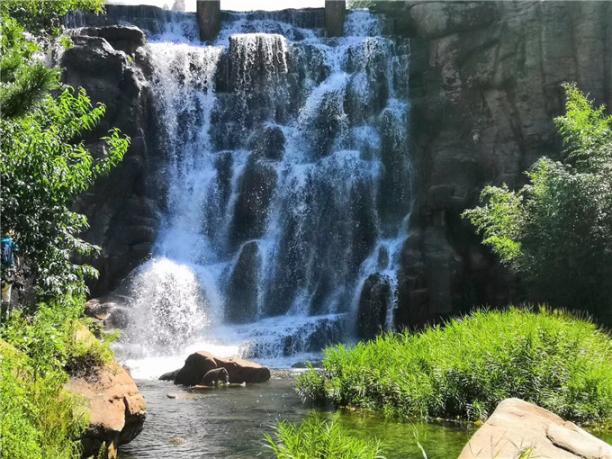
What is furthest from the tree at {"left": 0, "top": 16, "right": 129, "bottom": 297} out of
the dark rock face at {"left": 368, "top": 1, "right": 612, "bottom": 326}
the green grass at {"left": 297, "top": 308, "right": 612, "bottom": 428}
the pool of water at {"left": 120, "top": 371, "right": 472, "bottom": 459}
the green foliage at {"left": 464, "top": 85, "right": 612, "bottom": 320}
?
the dark rock face at {"left": 368, "top": 1, "right": 612, "bottom": 326}

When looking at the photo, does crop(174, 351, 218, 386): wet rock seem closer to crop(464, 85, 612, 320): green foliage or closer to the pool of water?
the pool of water

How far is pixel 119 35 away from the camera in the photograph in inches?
1277

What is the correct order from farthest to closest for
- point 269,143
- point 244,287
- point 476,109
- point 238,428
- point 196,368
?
point 269,143 → point 476,109 → point 244,287 → point 196,368 → point 238,428

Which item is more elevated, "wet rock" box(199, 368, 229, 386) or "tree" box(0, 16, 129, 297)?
"tree" box(0, 16, 129, 297)

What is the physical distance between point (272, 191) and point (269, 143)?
270cm

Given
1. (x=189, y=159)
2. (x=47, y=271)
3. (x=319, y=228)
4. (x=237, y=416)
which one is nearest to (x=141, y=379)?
(x=237, y=416)

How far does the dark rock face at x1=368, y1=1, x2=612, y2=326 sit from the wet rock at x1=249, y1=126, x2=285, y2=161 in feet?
20.0

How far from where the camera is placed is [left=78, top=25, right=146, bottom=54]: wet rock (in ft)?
106

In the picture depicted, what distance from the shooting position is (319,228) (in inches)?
1143

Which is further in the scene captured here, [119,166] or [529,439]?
[119,166]

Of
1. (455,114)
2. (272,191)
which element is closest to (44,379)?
(272,191)

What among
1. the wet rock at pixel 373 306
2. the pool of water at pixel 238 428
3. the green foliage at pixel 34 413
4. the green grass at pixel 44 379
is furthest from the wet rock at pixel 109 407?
the wet rock at pixel 373 306

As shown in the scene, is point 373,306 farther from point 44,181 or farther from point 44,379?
point 44,379

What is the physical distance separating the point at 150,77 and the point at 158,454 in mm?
25167
